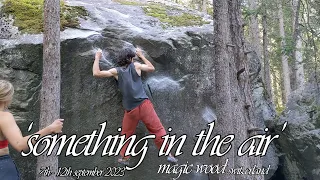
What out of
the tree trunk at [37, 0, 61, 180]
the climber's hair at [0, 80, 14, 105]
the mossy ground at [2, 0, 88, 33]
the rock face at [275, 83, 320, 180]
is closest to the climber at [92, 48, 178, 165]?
the tree trunk at [37, 0, 61, 180]

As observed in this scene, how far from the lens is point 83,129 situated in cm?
717

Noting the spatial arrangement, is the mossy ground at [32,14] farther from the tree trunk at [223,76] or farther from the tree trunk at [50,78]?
the tree trunk at [223,76]

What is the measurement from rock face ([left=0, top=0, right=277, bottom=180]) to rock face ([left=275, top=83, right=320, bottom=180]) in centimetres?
288

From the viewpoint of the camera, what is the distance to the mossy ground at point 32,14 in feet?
23.6

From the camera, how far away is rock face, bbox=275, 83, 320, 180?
31.3ft

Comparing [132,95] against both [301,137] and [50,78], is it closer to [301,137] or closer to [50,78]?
[50,78]

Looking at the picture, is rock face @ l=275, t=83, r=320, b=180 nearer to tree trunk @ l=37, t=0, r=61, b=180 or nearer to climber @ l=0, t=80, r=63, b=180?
tree trunk @ l=37, t=0, r=61, b=180

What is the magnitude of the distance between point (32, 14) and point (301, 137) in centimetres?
713

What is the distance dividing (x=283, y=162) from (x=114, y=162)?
17.9 feet

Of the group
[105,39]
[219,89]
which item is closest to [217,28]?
[219,89]

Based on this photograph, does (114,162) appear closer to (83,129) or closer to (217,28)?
(83,129)

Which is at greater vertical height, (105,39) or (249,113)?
(105,39)

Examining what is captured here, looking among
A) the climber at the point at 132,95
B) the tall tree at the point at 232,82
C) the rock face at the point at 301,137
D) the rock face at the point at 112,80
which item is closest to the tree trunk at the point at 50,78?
the climber at the point at 132,95

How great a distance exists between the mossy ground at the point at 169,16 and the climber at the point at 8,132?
562 cm
